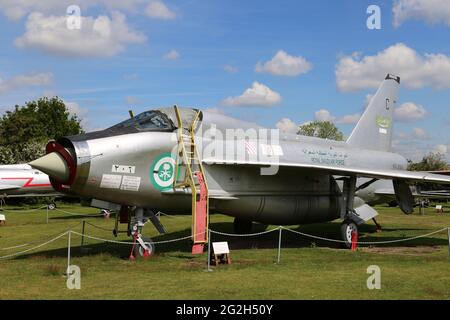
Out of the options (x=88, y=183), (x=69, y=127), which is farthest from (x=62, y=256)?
(x=69, y=127)

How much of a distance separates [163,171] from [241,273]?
9.70 ft

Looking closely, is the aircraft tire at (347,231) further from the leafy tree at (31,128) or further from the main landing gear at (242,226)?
the leafy tree at (31,128)

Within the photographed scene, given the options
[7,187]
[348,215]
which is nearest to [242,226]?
[348,215]

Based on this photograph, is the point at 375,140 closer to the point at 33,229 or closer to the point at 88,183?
the point at 88,183

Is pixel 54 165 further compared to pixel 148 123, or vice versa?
pixel 148 123

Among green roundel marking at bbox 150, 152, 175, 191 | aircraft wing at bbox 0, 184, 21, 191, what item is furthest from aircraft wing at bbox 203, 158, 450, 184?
aircraft wing at bbox 0, 184, 21, 191

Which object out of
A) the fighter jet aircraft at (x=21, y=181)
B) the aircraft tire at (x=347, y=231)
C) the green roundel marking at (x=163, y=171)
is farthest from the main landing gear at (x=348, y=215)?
the fighter jet aircraft at (x=21, y=181)

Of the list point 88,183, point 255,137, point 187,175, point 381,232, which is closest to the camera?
point 88,183

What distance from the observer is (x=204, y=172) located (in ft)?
36.2

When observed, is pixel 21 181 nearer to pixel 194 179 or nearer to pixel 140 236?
pixel 140 236

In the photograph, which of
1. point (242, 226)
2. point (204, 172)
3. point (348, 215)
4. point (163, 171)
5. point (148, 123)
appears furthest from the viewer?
point (242, 226)

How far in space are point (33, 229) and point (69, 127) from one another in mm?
40055

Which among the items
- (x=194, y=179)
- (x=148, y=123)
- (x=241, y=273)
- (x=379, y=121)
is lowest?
(x=241, y=273)

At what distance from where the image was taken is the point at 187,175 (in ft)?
→ 34.6
